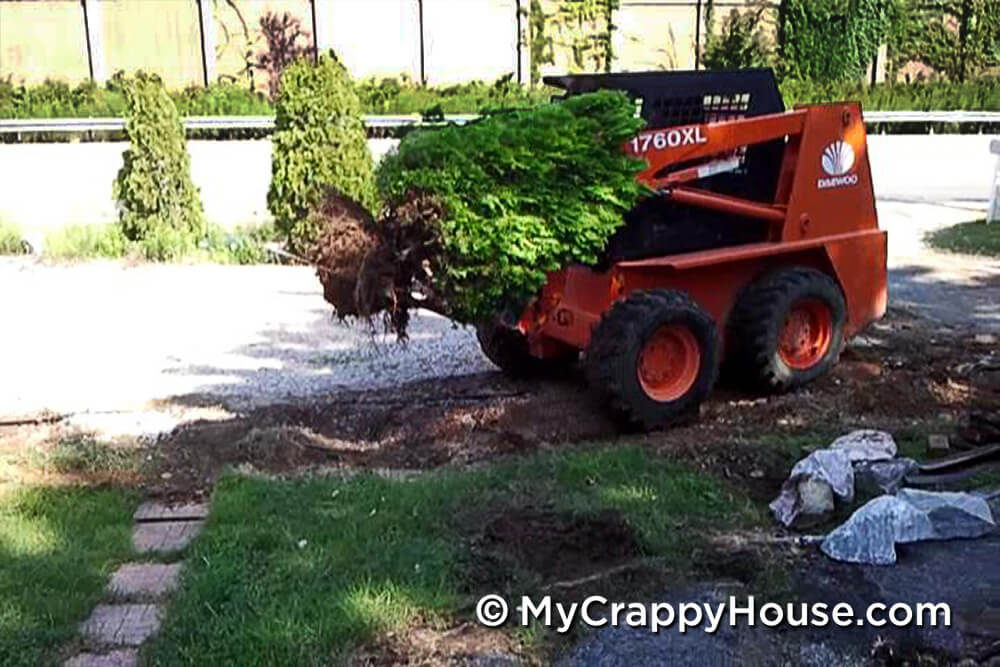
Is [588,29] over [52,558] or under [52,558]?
over

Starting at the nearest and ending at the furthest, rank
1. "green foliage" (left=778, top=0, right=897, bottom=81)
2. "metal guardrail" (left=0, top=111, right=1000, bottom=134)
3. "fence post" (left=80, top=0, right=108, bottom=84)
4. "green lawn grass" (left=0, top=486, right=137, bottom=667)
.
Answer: "green lawn grass" (left=0, top=486, right=137, bottom=667) < "metal guardrail" (left=0, top=111, right=1000, bottom=134) < "green foliage" (left=778, top=0, right=897, bottom=81) < "fence post" (left=80, top=0, right=108, bottom=84)

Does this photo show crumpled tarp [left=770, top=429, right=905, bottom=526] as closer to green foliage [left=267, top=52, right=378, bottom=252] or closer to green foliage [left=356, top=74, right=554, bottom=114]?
green foliage [left=267, top=52, right=378, bottom=252]

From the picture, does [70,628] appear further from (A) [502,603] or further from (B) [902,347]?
(B) [902,347]

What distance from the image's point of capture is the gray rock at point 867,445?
466 cm

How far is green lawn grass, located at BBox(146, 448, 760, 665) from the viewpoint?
3410mm

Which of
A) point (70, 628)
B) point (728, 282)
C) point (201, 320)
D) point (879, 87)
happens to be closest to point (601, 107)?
point (728, 282)

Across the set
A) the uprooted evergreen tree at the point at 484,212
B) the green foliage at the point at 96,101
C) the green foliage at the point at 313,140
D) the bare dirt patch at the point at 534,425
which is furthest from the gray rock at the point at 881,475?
the green foliage at the point at 96,101

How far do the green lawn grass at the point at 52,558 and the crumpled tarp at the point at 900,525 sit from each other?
267cm

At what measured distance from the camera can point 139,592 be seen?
153 inches

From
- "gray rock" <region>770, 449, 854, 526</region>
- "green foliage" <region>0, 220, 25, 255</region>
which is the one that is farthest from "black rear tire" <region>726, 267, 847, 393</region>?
"green foliage" <region>0, 220, 25, 255</region>

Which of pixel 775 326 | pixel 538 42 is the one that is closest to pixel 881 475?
pixel 775 326

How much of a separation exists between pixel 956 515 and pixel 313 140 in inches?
338

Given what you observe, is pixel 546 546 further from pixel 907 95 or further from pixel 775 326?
pixel 907 95

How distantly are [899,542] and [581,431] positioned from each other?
2103mm
